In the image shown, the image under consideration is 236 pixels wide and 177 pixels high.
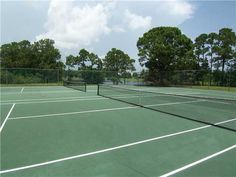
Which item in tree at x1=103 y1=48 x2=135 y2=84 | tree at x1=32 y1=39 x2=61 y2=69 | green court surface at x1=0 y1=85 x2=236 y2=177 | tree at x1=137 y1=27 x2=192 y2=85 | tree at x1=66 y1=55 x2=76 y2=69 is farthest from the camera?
tree at x1=66 y1=55 x2=76 y2=69

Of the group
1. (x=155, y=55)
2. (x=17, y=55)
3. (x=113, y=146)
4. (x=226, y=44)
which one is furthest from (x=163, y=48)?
(x=113, y=146)

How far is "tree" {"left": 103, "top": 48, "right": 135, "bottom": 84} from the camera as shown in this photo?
46.8 m

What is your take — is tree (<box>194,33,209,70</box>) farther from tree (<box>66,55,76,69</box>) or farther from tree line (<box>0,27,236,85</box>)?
tree (<box>66,55,76,69</box>)

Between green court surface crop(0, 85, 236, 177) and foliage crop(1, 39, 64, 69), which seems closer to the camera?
Answer: green court surface crop(0, 85, 236, 177)

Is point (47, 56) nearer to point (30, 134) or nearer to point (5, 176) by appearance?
point (30, 134)

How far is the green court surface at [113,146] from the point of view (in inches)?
179

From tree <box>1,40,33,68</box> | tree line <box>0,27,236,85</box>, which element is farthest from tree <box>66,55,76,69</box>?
tree <box>1,40,33,68</box>

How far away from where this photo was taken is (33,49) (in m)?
45.9

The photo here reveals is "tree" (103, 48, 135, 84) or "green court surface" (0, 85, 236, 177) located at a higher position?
"tree" (103, 48, 135, 84)

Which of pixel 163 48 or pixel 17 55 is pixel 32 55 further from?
pixel 163 48

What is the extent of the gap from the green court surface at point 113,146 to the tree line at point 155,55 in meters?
28.3

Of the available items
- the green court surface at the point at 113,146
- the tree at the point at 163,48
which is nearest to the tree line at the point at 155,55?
the tree at the point at 163,48

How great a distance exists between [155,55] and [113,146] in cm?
3378

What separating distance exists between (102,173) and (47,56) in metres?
42.8
